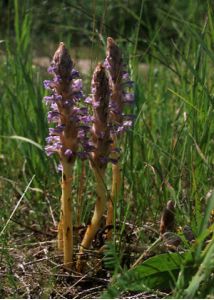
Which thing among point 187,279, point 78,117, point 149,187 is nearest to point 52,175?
point 149,187

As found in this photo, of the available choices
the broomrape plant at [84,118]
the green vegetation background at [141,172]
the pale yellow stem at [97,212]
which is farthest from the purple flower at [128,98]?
the pale yellow stem at [97,212]

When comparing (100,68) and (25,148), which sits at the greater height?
(100,68)

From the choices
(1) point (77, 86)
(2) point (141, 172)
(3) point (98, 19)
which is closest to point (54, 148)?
(1) point (77, 86)

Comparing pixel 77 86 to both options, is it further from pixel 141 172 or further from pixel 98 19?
pixel 98 19

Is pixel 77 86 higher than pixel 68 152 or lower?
higher

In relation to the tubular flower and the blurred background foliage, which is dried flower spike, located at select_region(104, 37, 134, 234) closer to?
the tubular flower

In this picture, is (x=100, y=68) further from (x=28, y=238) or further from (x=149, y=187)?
(x=28, y=238)

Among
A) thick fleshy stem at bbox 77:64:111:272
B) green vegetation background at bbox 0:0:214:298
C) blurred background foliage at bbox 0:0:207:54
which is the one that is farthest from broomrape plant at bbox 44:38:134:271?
blurred background foliage at bbox 0:0:207:54

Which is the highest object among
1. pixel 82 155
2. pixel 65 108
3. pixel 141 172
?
pixel 65 108
